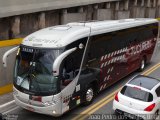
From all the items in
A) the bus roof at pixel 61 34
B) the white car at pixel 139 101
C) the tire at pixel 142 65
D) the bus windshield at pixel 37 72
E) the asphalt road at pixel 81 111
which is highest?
the bus roof at pixel 61 34

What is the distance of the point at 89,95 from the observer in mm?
12703

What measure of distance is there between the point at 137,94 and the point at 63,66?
291 cm

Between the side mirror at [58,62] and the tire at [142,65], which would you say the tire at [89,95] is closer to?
the side mirror at [58,62]

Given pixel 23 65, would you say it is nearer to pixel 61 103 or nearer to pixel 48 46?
pixel 48 46

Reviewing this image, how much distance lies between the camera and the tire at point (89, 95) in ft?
40.8

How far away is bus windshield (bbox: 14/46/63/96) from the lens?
10586 millimetres

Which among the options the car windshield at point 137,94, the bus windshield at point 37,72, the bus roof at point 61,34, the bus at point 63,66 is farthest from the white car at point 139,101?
the bus roof at point 61,34

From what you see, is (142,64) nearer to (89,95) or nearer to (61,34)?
(89,95)

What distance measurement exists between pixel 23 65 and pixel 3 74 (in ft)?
8.92

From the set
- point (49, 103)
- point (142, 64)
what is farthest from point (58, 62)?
point (142, 64)

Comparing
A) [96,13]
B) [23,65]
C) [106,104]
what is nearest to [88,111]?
[106,104]

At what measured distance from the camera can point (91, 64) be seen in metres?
12.6

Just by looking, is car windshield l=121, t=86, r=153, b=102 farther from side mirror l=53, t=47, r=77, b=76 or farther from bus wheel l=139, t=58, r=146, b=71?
bus wheel l=139, t=58, r=146, b=71

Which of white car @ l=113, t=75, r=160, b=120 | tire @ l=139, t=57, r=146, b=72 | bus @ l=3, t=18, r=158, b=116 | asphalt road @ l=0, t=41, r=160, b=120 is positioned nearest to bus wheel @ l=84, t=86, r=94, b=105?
bus @ l=3, t=18, r=158, b=116
